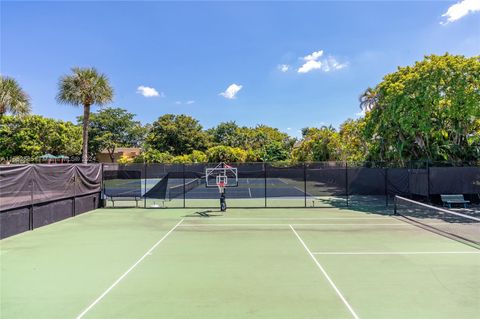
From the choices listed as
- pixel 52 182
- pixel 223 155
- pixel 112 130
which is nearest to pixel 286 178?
pixel 223 155

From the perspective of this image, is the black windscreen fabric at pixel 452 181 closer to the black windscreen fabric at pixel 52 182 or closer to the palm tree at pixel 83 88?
the black windscreen fabric at pixel 52 182

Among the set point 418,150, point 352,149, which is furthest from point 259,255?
point 352,149

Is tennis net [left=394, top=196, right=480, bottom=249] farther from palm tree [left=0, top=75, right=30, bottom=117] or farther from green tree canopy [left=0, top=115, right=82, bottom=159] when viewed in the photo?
green tree canopy [left=0, top=115, right=82, bottom=159]

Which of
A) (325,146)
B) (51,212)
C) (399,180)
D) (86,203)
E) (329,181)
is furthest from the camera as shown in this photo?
(325,146)

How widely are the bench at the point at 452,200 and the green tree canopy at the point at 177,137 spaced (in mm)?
51462

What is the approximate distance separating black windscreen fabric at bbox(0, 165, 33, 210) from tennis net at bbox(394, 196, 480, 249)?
13.4 meters

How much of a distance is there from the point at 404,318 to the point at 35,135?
5338 centimetres

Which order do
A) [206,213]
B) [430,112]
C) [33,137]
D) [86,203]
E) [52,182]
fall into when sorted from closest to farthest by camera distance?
[52,182], [206,213], [86,203], [430,112], [33,137]

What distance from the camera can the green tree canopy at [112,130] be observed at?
65762 mm

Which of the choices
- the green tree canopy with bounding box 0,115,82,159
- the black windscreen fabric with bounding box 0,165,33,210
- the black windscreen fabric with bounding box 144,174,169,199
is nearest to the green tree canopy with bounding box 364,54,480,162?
the black windscreen fabric with bounding box 144,174,169,199

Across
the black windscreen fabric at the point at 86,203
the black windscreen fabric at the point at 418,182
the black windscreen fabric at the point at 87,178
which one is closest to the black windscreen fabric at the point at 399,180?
the black windscreen fabric at the point at 418,182

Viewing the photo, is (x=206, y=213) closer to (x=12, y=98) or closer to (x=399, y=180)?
(x=399, y=180)

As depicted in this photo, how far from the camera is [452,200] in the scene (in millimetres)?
17328

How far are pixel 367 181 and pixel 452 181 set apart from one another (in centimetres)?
428
